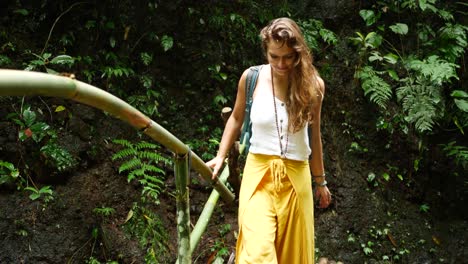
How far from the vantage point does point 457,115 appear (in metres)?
5.36

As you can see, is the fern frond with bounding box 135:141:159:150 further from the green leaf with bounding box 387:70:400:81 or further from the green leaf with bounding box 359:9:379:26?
the green leaf with bounding box 359:9:379:26

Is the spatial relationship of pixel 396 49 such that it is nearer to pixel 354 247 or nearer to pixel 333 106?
pixel 333 106

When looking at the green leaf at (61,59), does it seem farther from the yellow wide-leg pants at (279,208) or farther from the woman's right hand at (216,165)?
the yellow wide-leg pants at (279,208)

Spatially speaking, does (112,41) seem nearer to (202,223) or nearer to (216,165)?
(216,165)

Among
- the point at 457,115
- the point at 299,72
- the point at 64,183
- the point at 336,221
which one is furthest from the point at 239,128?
the point at 457,115

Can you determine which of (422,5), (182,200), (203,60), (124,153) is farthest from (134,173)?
(422,5)

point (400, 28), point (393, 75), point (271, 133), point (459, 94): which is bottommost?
point (271, 133)

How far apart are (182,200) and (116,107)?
2.30ft

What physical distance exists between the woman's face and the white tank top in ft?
0.64

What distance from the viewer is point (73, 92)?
144 centimetres

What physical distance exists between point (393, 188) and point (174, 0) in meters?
3.25

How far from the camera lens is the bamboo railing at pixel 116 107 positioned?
1.22 metres

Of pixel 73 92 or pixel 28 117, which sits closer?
pixel 73 92

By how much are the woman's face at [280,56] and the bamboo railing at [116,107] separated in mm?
666
